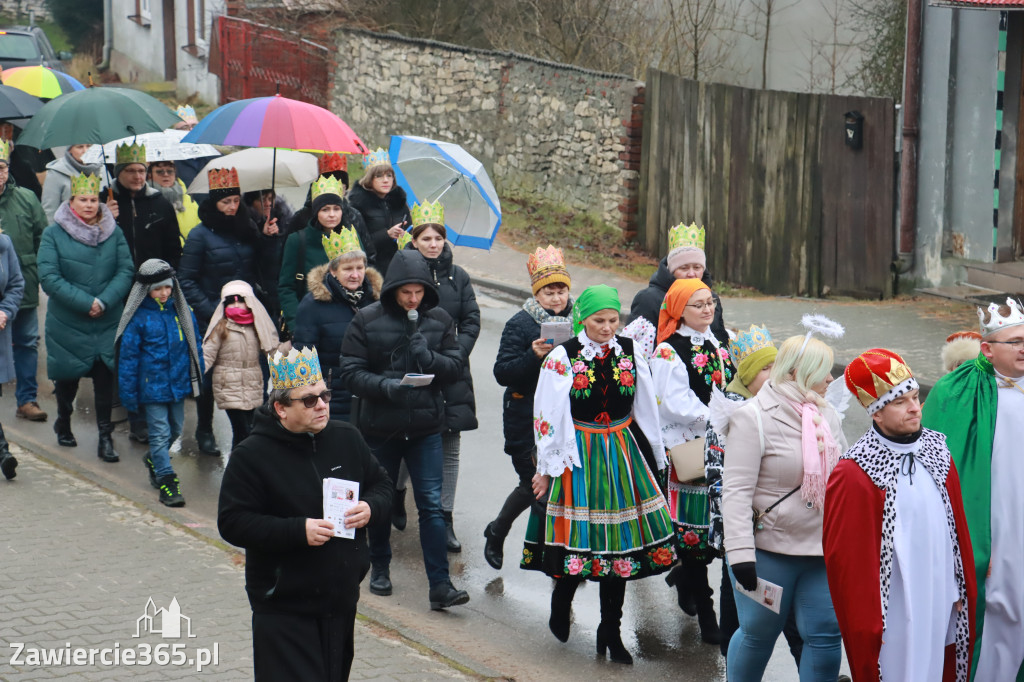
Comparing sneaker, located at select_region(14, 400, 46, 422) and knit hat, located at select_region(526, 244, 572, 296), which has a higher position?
knit hat, located at select_region(526, 244, 572, 296)

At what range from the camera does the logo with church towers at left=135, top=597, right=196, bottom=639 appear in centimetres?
642

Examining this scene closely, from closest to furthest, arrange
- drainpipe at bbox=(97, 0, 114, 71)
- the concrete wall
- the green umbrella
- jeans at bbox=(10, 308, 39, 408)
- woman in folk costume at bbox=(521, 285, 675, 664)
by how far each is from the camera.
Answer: woman in folk costume at bbox=(521, 285, 675, 664) < the green umbrella < jeans at bbox=(10, 308, 39, 408) < the concrete wall < drainpipe at bbox=(97, 0, 114, 71)

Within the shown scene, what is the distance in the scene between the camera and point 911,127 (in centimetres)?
1433

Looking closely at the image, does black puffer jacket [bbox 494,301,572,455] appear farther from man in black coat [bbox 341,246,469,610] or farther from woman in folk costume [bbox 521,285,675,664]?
woman in folk costume [bbox 521,285,675,664]

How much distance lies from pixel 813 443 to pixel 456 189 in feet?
19.0

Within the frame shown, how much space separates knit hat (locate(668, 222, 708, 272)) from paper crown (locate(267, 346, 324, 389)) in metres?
3.35

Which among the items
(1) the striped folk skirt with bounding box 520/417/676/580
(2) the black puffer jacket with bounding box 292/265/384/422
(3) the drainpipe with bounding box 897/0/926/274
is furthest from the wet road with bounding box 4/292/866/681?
(3) the drainpipe with bounding box 897/0/926/274

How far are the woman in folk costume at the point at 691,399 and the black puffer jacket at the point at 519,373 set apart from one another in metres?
0.81

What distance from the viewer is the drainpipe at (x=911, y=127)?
563 inches

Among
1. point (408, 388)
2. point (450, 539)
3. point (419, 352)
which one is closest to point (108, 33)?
point (450, 539)

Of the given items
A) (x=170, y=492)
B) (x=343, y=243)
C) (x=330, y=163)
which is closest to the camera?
(x=343, y=243)

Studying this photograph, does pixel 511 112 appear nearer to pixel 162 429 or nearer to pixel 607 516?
pixel 162 429

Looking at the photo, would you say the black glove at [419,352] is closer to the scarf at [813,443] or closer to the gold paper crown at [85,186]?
the scarf at [813,443]

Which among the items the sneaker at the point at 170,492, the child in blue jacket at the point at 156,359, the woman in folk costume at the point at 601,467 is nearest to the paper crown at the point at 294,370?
the woman in folk costume at the point at 601,467
